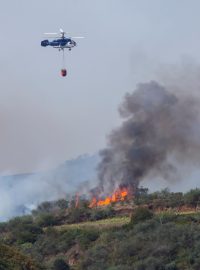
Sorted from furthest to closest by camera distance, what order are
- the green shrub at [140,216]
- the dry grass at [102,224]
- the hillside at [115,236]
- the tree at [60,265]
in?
the dry grass at [102,224] < the green shrub at [140,216] < the tree at [60,265] < the hillside at [115,236]

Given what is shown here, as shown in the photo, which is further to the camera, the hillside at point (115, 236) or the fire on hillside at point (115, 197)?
the fire on hillside at point (115, 197)

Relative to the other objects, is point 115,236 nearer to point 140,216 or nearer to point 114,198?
point 140,216

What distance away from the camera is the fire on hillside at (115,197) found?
4614 inches

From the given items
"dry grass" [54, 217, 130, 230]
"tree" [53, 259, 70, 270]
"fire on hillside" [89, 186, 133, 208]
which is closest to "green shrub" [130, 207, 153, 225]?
"dry grass" [54, 217, 130, 230]

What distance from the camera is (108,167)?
412 ft

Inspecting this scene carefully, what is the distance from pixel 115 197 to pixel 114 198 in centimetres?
16

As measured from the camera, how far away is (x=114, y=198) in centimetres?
11738

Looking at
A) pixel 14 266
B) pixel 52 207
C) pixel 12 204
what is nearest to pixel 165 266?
pixel 14 266

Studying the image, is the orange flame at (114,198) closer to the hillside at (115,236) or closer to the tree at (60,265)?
the hillside at (115,236)

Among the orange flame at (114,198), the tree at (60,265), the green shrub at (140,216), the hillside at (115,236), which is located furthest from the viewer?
the orange flame at (114,198)

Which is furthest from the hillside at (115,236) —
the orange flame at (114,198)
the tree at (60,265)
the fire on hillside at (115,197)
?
the fire on hillside at (115,197)

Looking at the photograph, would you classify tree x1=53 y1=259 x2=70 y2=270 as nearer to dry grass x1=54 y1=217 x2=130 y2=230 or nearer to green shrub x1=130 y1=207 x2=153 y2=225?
green shrub x1=130 y1=207 x2=153 y2=225

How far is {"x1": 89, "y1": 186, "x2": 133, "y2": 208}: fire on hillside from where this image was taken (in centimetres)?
11719

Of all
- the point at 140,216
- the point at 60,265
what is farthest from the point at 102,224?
the point at 60,265
